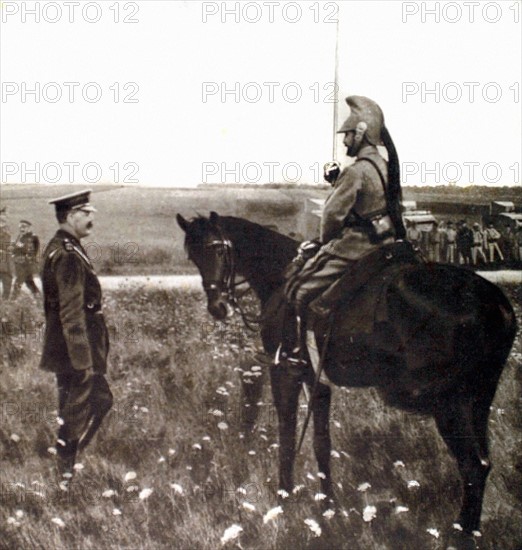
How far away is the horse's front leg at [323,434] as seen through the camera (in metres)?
3.97

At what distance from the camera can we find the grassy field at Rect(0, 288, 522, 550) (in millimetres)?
3898

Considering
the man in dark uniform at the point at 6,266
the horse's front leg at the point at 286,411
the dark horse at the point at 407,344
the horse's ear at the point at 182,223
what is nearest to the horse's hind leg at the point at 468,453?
the dark horse at the point at 407,344

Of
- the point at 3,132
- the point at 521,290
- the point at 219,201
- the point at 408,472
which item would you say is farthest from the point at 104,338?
the point at 521,290

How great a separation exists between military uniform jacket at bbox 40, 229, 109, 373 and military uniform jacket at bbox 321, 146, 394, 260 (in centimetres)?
133

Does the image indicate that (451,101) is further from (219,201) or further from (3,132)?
(3,132)

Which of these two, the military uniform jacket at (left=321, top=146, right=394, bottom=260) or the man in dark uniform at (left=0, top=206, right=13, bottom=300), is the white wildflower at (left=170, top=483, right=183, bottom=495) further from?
the military uniform jacket at (left=321, top=146, right=394, bottom=260)

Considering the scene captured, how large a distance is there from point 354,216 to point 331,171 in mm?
302

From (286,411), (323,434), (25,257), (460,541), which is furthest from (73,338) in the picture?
(460,541)

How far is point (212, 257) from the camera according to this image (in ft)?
13.1

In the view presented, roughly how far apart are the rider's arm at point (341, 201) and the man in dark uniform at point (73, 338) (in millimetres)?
1333

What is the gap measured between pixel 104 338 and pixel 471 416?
2087 millimetres

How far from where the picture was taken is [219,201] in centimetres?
403

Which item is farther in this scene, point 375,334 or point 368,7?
point 368,7

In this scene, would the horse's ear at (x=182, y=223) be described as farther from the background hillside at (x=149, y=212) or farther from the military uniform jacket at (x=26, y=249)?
the military uniform jacket at (x=26, y=249)
